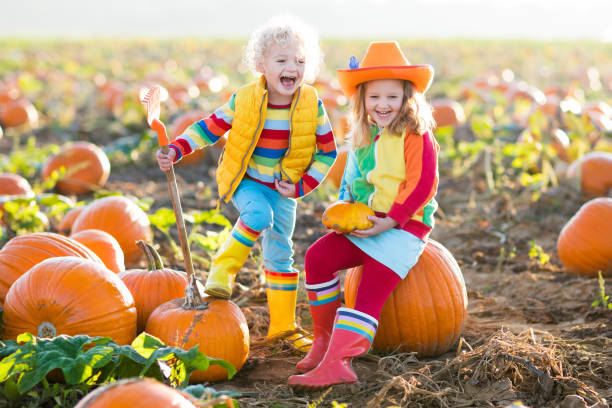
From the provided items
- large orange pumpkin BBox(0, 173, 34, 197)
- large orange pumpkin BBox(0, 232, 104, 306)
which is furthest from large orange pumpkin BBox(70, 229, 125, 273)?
large orange pumpkin BBox(0, 173, 34, 197)

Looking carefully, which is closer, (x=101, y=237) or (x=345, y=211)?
(x=345, y=211)

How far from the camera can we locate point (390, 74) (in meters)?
3.47

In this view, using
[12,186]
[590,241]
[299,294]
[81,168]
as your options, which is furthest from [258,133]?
[81,168]

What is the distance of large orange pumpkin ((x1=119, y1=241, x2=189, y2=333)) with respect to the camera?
12.2ft

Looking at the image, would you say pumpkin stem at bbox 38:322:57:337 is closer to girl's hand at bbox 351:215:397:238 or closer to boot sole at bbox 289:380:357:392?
boot sole at bbox 289:380:357:392

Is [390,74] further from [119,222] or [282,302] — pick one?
[119,222]

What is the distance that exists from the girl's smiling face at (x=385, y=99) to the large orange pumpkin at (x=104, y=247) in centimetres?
182

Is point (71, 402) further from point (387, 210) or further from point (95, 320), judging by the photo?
point (387, 210)

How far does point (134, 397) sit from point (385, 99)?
1938 millimetres

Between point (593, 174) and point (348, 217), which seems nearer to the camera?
point (348, 217)

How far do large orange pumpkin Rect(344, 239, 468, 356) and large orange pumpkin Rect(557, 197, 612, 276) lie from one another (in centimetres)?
163

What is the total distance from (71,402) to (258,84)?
181 centimetres

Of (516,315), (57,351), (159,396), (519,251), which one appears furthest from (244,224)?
(519,251)

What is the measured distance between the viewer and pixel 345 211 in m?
3.46
